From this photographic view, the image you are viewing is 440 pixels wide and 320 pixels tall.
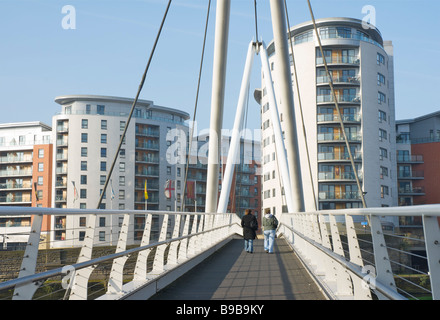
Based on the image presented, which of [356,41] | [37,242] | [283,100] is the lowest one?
[37,242]

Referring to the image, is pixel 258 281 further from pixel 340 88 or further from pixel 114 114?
pixel 114 114

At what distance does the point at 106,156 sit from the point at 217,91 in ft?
218

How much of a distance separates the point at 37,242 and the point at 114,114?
3489 inches

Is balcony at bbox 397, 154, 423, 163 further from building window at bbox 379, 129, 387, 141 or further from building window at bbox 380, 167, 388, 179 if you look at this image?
building window at bbox 379, 129, 387, 141

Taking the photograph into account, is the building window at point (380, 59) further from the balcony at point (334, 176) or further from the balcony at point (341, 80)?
the balcony at point (334, 176)

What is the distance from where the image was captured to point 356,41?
6875cm

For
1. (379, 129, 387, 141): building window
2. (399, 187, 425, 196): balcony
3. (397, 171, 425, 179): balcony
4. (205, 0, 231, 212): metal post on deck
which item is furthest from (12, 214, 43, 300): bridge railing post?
(397, 171, 425, 179): balcony

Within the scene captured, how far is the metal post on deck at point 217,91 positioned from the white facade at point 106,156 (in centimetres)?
5869

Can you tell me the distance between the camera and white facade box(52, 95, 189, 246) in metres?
83.8

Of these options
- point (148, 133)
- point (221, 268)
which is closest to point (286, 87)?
point (221, 268)

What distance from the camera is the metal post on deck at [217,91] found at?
20484 mm

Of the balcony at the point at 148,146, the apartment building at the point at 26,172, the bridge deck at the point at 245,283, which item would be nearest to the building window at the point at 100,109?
the balcony at the point at 148,146

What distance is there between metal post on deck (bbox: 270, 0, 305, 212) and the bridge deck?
323 inches
